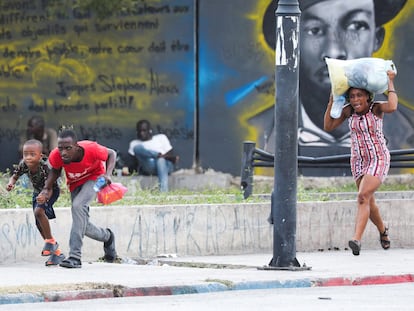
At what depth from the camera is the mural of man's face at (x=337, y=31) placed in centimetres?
1953

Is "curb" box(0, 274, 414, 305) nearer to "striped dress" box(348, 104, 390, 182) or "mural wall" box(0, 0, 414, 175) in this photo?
"striped dress" box(348, 104, 390, 182)

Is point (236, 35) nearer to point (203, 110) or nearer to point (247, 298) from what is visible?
point (203, 110)

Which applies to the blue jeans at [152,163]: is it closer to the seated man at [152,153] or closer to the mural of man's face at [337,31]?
the seated man at [152,153]

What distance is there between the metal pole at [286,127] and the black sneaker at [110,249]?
68.8 inches

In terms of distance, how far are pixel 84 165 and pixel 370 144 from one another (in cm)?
280

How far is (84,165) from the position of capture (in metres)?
12.0

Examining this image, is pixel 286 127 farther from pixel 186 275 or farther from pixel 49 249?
pixel 49 249

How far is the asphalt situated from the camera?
10.2 m

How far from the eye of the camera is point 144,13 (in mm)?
Answer: 20188

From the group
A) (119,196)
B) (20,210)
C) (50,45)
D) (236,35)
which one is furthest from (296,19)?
(50,45)

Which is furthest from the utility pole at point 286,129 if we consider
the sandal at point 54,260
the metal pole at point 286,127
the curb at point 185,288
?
the sandal at point 54,260

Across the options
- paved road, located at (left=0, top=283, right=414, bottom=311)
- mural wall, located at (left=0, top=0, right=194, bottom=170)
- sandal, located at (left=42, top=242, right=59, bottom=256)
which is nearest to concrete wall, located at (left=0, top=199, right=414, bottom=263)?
sandal, located at (left=42, top=242, right=59, bottom=256)

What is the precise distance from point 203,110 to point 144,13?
5.94 feet

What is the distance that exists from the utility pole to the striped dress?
2.73 ft
